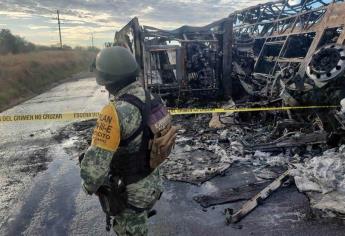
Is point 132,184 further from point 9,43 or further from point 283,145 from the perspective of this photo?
point 9,43

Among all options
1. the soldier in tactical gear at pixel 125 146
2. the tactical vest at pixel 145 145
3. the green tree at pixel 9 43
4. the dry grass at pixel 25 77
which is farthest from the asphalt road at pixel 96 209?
the green tree at pixel 9 43

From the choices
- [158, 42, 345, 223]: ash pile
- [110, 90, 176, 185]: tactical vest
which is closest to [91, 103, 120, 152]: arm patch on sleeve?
[110, 90, 176, 185]: tactical vest

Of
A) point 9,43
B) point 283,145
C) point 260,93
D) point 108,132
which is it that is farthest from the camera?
point 9,43

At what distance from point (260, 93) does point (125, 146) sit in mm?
7400

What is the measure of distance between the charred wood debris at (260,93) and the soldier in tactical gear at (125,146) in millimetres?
1942

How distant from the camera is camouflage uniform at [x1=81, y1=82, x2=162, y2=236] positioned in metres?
2.42

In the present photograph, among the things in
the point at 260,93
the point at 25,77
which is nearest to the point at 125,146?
the point at 260,93

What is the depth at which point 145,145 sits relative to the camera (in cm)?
259

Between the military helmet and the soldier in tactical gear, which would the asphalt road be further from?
the military helmet

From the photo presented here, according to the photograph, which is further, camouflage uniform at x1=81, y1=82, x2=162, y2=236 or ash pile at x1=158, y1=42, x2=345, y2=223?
ash pile at x1=158, y1=42, x2=345, y2=223

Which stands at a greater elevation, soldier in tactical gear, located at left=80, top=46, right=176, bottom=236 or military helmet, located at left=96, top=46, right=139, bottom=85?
military helmet, located at left=96, top=46, right=139, bottom=85

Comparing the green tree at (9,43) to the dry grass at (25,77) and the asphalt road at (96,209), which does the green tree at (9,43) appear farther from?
the asphalt road at (96,209)

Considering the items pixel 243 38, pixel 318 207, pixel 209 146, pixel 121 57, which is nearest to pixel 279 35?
pixel 243 38

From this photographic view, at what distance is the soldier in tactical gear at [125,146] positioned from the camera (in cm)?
242
